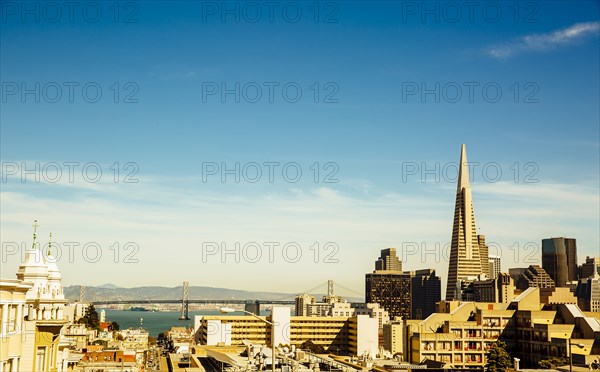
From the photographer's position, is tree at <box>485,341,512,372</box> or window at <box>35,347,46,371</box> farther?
tree at <box>485,341,512,372</box>

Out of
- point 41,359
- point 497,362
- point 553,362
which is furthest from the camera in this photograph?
point 553,362

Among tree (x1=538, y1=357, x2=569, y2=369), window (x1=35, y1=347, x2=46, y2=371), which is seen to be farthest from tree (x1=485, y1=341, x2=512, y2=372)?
window (x1=35, y1=347, x2=46, y2=371)

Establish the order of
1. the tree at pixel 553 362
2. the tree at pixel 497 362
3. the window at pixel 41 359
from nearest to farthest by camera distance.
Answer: the window at pixel 41 359
the tree at pixel 497 362
the tree at pixel 553 362

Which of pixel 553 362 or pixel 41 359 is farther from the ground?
pixel 41 359

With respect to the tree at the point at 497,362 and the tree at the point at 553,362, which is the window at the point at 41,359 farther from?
the tree at the point at 553,362

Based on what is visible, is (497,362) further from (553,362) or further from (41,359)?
(41,359)

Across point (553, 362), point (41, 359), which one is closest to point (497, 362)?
point (553, 362)

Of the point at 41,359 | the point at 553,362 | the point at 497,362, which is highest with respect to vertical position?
the point at 41,359

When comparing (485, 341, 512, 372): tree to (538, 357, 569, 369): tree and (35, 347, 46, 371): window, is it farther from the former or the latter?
(35, 347, 46, 371): window

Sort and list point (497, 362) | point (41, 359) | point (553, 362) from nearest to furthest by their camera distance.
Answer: point (41, 359), point (497, 362), point (553, 362)

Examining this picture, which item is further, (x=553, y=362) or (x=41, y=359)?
(x=553, y=362)

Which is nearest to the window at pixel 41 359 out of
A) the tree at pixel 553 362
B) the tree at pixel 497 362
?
the tree at pixel 497 362

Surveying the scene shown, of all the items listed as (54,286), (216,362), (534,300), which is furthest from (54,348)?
(534,300)
